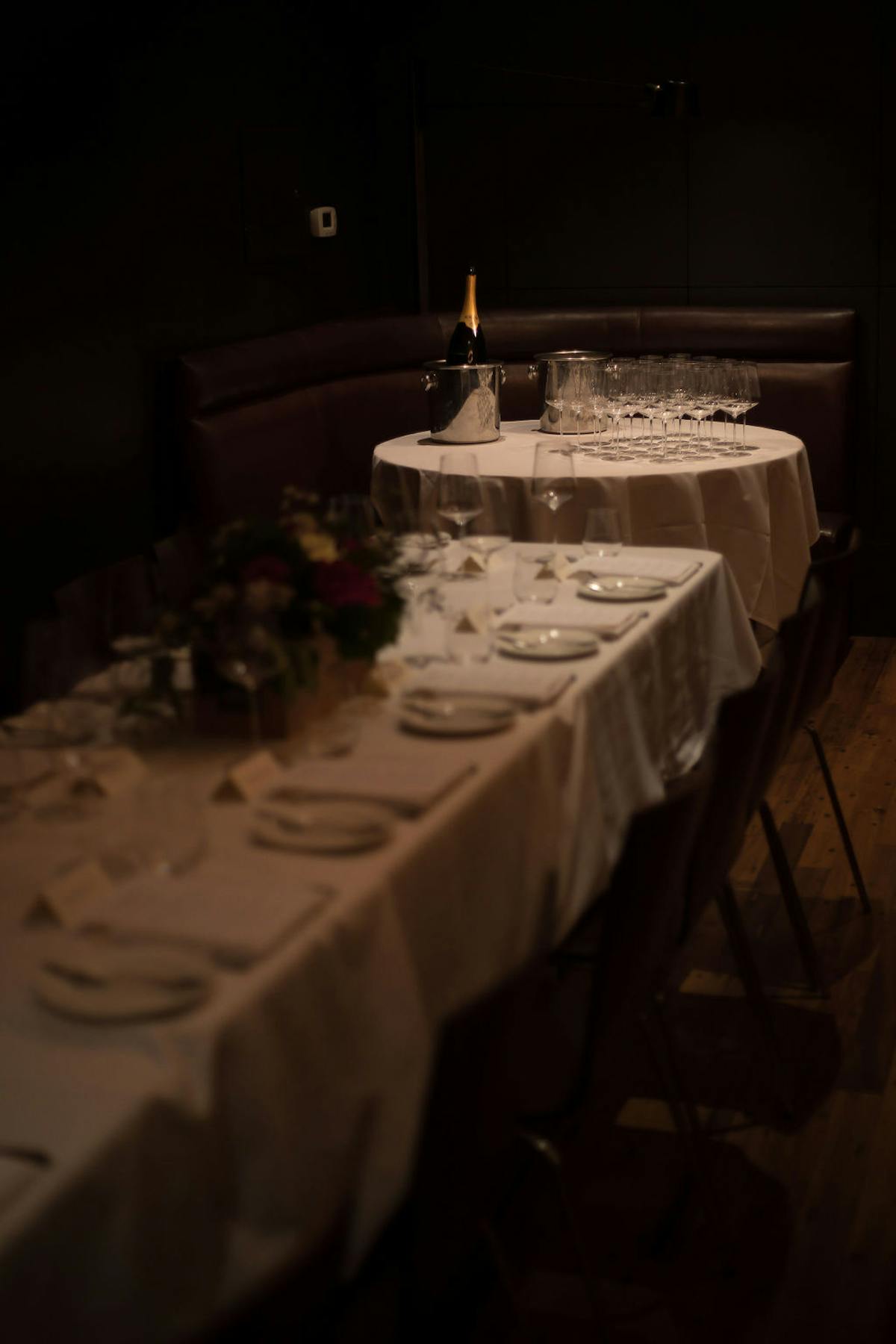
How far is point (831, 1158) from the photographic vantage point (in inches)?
110

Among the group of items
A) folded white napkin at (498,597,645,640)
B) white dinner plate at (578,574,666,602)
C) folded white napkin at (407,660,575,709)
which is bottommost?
folded white napkin at (407,660,575,709)

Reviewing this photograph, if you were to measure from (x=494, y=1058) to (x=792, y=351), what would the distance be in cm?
516

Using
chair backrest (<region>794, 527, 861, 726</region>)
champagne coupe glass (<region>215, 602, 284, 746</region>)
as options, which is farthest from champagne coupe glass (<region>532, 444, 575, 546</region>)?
champagne coupe glass (<region>215, 602, 284, 746</region>)

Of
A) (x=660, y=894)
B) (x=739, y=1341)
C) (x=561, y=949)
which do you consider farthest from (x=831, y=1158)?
(x=660, y=894)

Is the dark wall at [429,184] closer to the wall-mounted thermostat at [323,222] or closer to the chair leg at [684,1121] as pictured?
the wall-mounted thermostat at [323,222]

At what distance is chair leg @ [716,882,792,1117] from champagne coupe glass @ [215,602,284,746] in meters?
1.06

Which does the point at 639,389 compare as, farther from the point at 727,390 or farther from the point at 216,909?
the point at 216,909

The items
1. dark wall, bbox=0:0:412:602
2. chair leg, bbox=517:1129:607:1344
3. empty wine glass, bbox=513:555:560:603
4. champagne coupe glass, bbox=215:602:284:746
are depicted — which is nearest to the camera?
chair leg, bbox=517:1129:607:1344

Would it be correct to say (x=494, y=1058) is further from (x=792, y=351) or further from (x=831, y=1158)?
(x=792, y=351)

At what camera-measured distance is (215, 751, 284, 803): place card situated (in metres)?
2.10

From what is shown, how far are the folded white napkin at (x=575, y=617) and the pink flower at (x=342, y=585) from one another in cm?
60

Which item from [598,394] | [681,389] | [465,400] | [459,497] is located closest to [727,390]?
[681,389]

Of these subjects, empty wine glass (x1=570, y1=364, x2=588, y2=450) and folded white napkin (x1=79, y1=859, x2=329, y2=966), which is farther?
empty wine glass (x1=570, y1=364, x2=588, y2=450)

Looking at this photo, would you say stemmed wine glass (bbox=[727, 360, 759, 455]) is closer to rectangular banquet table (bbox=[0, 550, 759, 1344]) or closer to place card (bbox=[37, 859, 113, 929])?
rectangular banquet table (bbox=[0, 550, 759, 1344])
